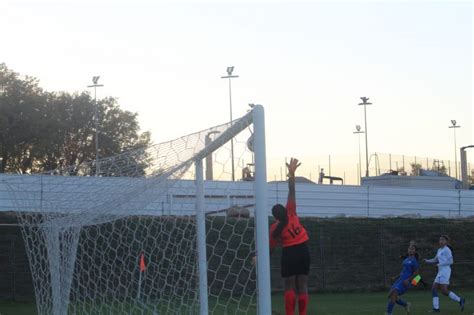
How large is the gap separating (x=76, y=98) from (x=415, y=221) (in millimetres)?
43580

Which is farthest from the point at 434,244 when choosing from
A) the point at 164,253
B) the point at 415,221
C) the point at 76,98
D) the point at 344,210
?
the point at 76,98

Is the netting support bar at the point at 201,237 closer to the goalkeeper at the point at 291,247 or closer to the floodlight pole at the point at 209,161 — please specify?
the floodlight pole at the point at 209,161

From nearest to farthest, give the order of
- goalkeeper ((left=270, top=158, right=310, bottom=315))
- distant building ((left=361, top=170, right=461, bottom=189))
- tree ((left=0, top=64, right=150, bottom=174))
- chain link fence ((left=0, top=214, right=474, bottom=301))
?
goalkeeper ((left=270, top=158, right=310, bottom=315)) < chain link fence ((left=0, top=214, right=474, bottom=301)) < distant building ((left=361, top=170, right=461, bottom=189)) < tree ((left=0, top=64, right=150, bottom=174))

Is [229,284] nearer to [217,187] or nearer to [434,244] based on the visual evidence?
[217,187]

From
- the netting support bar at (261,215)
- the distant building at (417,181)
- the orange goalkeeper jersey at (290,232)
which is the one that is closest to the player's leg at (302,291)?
the orange goalkeeper jersey at (290,232)

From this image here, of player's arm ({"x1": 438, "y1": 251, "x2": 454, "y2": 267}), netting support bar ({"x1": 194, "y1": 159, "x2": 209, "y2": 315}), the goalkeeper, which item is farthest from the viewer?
player's arm ({"x1": 438, "y1": 251, "x2": 454, "y2": 267})

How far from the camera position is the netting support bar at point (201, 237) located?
33.5ft

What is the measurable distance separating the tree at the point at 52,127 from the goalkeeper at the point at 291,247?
54.1m

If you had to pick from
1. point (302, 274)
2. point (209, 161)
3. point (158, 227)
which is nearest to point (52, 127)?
point (158, 227)

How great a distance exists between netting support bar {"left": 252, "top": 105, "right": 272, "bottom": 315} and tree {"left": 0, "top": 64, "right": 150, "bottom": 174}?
185ft

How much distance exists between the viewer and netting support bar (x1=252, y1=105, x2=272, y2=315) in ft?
28.0

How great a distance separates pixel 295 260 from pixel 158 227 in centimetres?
340

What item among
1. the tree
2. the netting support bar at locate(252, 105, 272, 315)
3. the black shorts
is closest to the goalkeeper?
the black shorts

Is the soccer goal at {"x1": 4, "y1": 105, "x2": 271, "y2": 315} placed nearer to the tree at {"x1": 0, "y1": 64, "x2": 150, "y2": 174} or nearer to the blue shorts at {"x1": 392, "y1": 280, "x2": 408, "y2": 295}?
the blue shorts at {"x1": 392, "y1": 280, "x2": 408, "y2": 295}
